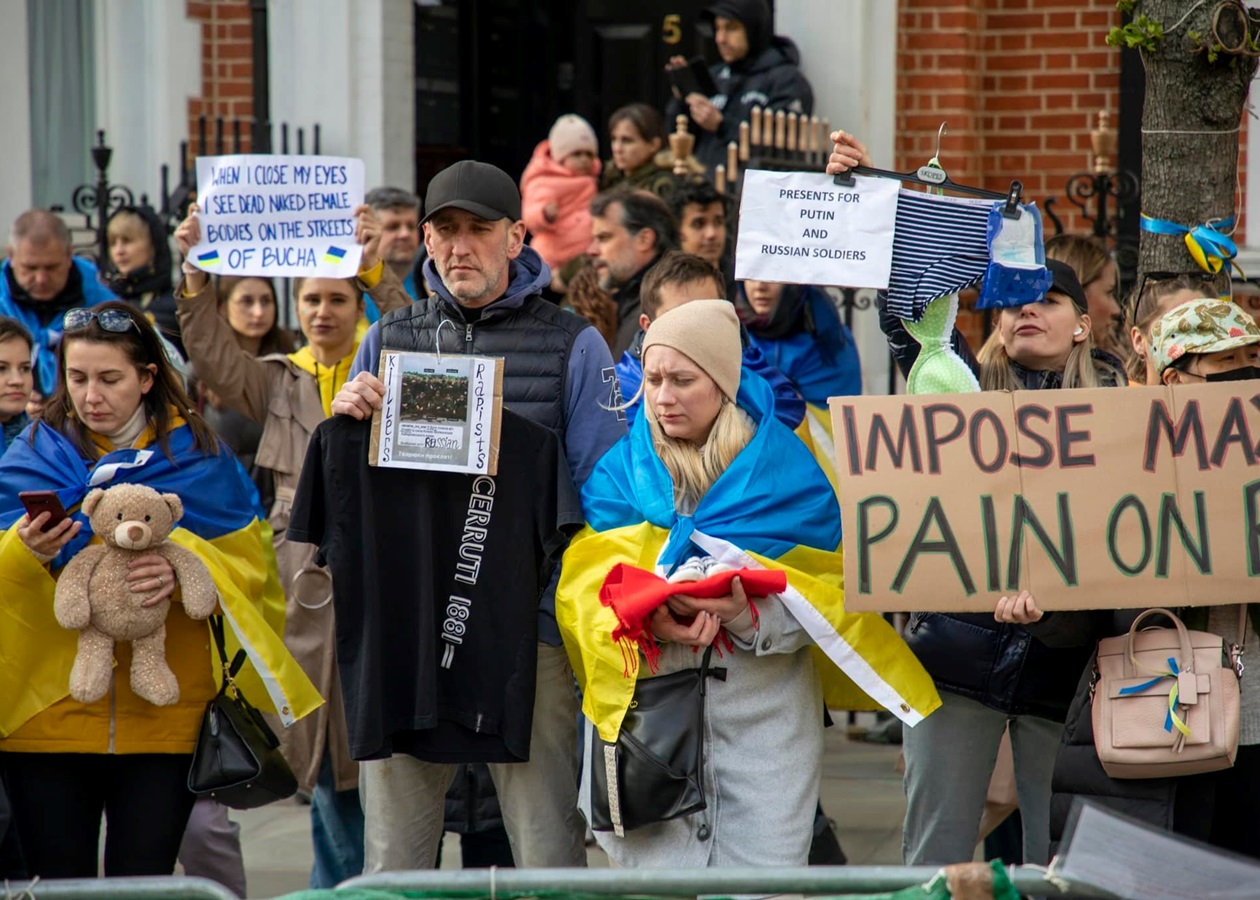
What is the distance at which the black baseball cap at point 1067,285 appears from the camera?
450 cm

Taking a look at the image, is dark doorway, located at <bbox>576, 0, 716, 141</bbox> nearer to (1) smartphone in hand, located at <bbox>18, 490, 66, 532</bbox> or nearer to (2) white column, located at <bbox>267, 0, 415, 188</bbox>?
(2) white column, located at <bbox>267, 0, 415, 188</bbox>

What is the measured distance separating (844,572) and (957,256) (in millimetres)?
1004

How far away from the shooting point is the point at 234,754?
4.30 meters

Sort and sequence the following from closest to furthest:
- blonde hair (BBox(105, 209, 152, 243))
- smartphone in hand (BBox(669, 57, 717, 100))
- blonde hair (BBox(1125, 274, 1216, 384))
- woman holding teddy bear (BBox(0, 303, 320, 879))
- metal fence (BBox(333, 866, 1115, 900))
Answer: metal fence (BBox(333, 866, 1115, 900)), woman holding teddy bear (BBox(0, 303, 320, 879)), blonde hair (BBox(1125, 274, 1216, 384)), blonde hair (BBox(105, 209, 152, 243)), smartphone in hand (BBox(669, 57, 717, 100))

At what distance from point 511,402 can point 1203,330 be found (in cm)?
167

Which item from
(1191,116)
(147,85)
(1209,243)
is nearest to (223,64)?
(147,85)

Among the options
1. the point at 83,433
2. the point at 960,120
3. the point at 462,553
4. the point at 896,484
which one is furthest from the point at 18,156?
the point at 896,484

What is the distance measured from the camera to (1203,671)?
3.81 m

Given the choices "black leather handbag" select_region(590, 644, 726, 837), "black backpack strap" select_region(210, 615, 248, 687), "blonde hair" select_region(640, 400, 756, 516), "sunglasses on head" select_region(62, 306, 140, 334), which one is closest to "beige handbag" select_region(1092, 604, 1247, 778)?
"black leather handbag" select_region(590, 644, 726, 837)

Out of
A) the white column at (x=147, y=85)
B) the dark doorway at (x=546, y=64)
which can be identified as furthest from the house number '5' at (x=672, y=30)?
the white column at (x=147, y=85)

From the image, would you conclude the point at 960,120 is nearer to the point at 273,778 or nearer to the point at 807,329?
the point at 807,329

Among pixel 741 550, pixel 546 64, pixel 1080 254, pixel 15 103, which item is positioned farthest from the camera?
pixel 546 64

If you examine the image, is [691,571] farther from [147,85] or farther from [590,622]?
[147,85]

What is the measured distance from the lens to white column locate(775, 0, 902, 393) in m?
8.76
